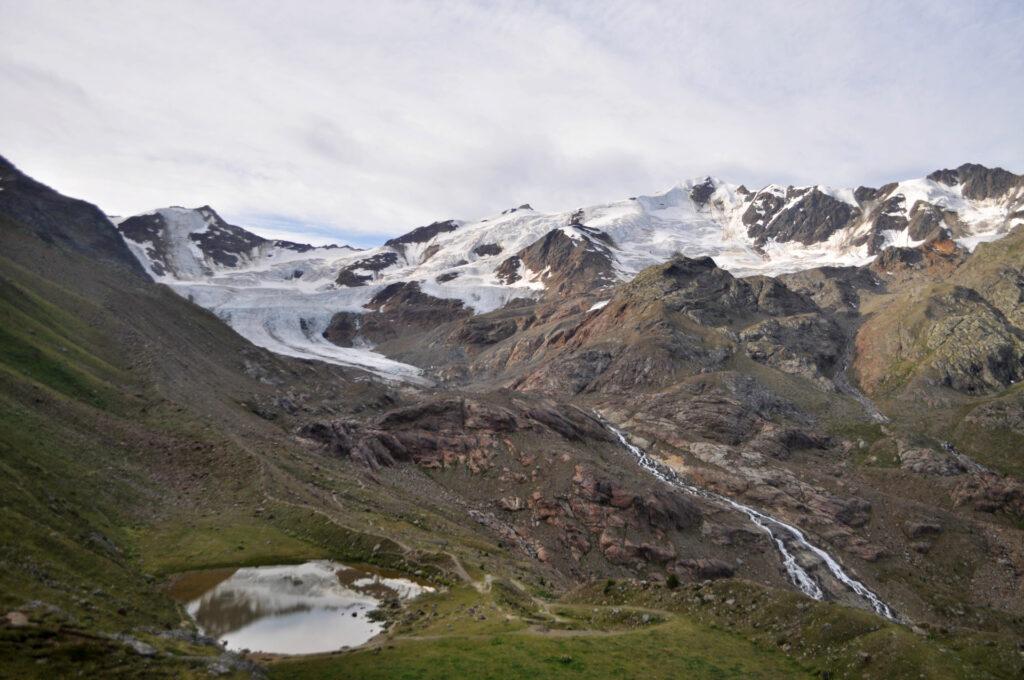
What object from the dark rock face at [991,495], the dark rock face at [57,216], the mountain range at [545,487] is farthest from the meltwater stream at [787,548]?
the dark rock face at [57,216]

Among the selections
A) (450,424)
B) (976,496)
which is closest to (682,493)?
(450,424)

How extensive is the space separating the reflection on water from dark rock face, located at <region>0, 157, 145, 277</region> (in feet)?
321

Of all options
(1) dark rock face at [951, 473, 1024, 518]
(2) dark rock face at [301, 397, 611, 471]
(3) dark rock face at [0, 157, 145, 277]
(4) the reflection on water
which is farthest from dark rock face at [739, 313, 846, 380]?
(3) dark rock face at [0, 157, 145, 277]

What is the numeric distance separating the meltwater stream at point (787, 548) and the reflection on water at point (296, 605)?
5130 centimetres

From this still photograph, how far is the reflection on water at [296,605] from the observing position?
1169 inches

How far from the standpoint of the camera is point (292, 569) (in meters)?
39.0

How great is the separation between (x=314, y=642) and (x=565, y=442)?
7032cm

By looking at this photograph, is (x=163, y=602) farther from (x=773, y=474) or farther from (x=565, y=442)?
(x=773, y=474)

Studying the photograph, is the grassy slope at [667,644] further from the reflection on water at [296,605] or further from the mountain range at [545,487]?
the reflection on water at [296,605]

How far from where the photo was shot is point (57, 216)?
16988 cm

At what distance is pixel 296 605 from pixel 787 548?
70289 millimetres

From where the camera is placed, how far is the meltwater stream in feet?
248

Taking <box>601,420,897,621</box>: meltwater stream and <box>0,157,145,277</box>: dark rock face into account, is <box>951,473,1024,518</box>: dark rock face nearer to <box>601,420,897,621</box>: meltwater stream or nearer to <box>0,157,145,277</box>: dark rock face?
<box>601,420,897,621</box>: meltwater stream

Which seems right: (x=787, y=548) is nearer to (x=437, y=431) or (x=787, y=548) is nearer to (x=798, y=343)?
(x=437, y=431)
